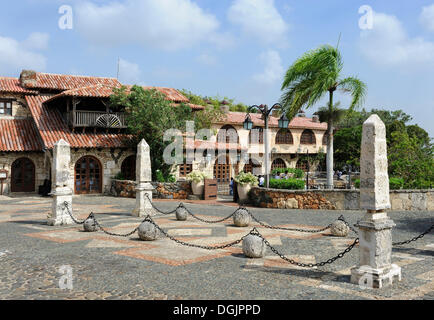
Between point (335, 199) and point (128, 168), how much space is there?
535 inches

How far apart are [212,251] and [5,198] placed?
1662 cm

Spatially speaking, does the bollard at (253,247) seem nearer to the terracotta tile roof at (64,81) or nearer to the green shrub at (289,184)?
the green shrub at (289,184)

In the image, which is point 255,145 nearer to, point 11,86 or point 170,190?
point 170,190

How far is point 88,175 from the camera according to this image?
22547 mm

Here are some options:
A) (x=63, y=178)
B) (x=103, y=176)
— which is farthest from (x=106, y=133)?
(x=63, y=178)

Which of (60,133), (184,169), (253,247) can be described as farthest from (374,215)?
(184,169)

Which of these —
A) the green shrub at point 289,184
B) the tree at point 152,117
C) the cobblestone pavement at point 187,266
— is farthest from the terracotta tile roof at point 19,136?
the green shrub at point 289,184

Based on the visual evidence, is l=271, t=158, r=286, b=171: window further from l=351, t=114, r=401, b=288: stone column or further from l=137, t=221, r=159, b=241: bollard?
l=351, t=114, r=401, b=288: stone column

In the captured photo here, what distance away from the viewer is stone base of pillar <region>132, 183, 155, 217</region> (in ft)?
41.8

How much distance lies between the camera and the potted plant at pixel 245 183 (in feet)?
56.7

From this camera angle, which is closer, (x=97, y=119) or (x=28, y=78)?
(x=97, y=119)

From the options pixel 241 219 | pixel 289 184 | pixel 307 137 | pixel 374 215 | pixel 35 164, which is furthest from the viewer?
pixel 307 137

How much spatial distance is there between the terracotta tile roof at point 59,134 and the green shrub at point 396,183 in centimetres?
1446
